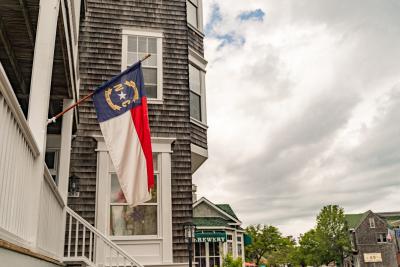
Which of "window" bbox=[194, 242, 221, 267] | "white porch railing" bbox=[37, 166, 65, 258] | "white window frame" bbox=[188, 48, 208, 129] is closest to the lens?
"white porch railing" bbox=[37, 166, 65, 258]

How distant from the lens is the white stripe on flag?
5.45 metres

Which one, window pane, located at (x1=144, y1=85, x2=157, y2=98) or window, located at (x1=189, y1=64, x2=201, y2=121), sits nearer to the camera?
window pane, located at (x1=144, y1=85, x2=157, y2=98)

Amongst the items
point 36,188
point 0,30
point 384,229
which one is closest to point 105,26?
point 0,30

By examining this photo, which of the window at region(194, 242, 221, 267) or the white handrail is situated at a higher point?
the white handrail

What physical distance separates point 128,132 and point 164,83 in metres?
4.51

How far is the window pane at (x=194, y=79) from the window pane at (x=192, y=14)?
143 centimetres

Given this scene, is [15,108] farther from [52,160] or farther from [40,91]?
[52,160]

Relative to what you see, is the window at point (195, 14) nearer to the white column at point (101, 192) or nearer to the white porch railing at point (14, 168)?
the white column at point (101, 192)

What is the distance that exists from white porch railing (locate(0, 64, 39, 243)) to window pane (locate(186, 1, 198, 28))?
28.8ft

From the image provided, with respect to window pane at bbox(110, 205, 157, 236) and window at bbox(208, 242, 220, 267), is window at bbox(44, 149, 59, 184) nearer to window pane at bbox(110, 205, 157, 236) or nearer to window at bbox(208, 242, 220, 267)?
window pane at bbox(110, 205, 157, 236)

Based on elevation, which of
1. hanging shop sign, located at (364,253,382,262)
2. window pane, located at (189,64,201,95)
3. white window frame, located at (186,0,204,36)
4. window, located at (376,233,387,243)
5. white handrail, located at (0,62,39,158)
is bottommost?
hanging shop sign, located at (364,253,382,262)

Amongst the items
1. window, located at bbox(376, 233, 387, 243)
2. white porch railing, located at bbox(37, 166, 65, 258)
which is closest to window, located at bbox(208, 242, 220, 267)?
white porch railing, located at bbox(37, 166, 65, 258)

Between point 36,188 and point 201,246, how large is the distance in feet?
61.4

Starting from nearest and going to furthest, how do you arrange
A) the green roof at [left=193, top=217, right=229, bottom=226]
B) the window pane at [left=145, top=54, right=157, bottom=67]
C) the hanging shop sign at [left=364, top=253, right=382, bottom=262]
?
the window pane at [left=145, top=54, right=157, bottom=67] < the green roof at [left=193, top=217, right=229, bottom=226] < the hanging shop sign at [left=364, top=253, right=382, bottom=262]
